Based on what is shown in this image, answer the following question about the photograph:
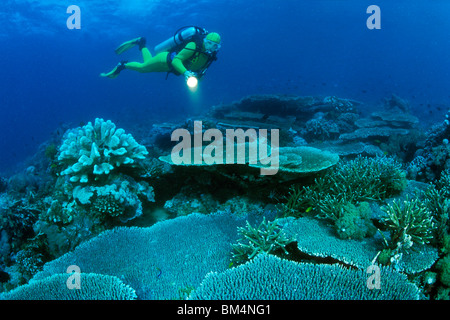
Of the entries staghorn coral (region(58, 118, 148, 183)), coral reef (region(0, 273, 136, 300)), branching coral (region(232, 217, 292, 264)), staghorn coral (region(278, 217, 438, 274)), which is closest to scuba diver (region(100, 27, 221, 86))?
staghorn coral (region(58, 118, 148, 183))

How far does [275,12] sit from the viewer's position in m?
51.8

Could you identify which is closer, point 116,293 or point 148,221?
point 116,293

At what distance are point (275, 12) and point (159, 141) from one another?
54310 millimetres

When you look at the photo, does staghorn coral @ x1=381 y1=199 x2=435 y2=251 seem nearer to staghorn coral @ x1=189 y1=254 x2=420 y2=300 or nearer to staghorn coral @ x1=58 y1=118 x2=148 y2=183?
staghorn coral @ x1=189 y1=254 x2=420 y2=300

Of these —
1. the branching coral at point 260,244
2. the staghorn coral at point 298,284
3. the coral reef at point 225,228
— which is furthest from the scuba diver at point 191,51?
the staghorn coral at point 298,284

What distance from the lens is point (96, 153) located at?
4.47 meters

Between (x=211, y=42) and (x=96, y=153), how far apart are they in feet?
17.3

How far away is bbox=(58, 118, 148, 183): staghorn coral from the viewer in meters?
4.49

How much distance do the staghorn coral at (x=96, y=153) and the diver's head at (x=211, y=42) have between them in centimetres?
449

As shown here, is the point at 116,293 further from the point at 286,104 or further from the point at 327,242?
the point at 286,104

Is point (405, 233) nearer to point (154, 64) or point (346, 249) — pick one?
point (346, 249)

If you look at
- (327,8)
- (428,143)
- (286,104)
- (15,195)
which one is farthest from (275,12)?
(15,195)

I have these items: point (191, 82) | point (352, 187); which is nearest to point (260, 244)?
point (352, 187)

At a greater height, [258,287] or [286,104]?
[286,104]
